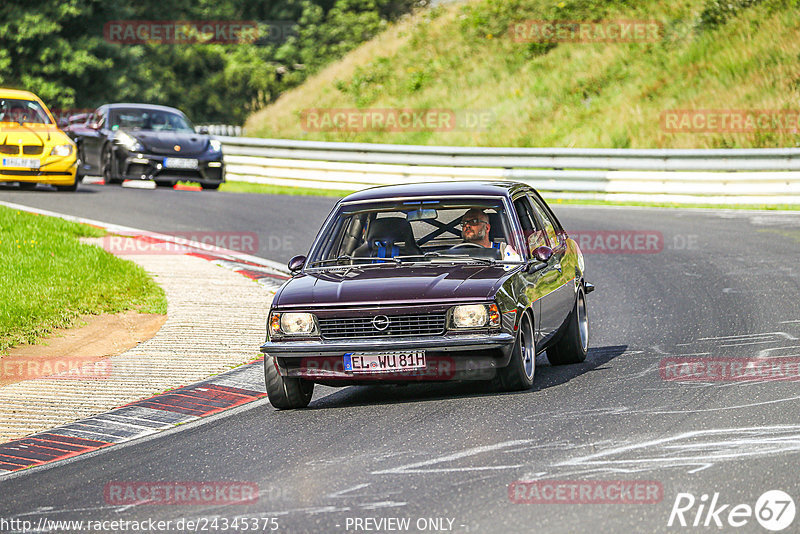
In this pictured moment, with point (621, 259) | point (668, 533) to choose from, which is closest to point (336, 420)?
point (668, 533)

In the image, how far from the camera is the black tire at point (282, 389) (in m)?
8.36

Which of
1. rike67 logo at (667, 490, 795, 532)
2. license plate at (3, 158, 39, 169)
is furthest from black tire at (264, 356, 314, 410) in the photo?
license plate at (3, 158, 39, 169)

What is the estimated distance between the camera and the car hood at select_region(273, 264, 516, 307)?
801 centimetres

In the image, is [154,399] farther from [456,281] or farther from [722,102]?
[722,102]

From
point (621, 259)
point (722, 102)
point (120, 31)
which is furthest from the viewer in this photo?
point (120, 31)

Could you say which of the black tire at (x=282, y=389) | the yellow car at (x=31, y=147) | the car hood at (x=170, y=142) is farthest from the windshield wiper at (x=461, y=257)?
the car hood at (x=170, y=142)

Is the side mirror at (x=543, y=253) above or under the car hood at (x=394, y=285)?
above

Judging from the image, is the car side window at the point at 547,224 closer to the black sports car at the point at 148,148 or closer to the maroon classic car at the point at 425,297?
the maroon classic car at the point at 425,297

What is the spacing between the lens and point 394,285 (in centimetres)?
820

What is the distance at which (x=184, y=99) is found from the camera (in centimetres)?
5881

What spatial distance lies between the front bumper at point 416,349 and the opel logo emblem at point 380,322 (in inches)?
3.1

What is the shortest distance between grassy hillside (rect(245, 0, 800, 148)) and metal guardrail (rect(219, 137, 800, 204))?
303cm

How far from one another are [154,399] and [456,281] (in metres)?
2.46

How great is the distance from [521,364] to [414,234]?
1.56 m
